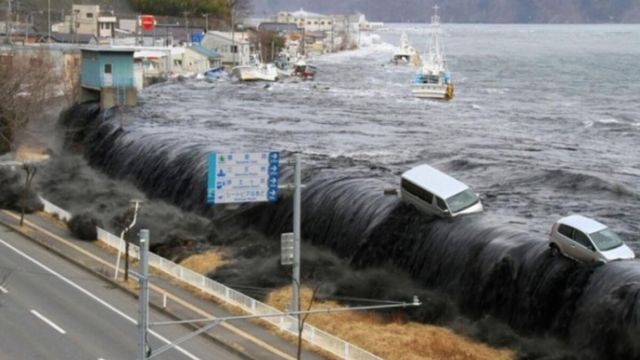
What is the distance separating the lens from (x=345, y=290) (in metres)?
30.8

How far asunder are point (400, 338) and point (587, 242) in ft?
18.1

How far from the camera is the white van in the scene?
33344 mm

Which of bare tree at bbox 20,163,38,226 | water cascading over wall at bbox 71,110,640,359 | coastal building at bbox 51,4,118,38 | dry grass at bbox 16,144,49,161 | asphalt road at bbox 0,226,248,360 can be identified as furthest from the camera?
coastal building at bbox 51,4,118,38

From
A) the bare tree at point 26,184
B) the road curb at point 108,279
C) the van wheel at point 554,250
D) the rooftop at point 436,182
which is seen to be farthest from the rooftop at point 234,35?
the van wheel at point 554,250

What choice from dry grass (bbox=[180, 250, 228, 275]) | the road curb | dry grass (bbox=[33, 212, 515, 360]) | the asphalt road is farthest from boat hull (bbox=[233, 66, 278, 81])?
dry grass (bbox=[33, 212, 515, 360])

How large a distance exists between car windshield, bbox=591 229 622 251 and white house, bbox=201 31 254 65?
9975 centimetres

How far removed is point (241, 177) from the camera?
26.7 metres

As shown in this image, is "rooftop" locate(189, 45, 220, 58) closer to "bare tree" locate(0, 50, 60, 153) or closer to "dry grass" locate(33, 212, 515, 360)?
"bare tree" locate(0, 50, 60, 153)

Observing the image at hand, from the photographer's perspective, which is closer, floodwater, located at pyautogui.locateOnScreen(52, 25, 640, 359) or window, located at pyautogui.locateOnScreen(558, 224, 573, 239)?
window, located at pyautogui.locateOnScreen(558, 224, 573, 239)

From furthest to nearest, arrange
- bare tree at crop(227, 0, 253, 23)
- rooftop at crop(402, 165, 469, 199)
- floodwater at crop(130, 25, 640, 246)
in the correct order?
bare tree at crop(227, 0, 253, 23) < floodwater at crop(130, 25, 640, 246) < rooftop at crop(402, 165, 469, 199)

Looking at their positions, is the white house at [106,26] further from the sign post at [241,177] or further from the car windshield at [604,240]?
the car windshield at [604,240]

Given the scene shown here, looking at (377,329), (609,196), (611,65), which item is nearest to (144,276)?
(377,329)

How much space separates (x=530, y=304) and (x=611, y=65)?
125046mm

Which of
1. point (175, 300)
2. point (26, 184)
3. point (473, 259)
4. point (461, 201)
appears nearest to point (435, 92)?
point (26, 184)
